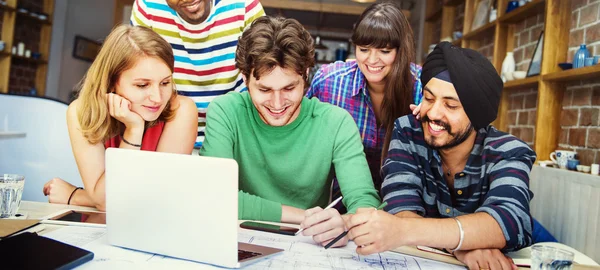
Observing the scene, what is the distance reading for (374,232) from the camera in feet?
3.41

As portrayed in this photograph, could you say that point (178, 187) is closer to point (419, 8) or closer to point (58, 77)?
point (419, 8)

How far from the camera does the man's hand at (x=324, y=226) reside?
1127 mm

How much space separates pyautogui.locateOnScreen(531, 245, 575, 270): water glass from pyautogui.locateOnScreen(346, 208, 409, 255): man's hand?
277 millimetres

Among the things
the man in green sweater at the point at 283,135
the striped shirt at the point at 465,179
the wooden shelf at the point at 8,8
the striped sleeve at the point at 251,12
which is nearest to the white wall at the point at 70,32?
the wooden shelf at the point at 8,8

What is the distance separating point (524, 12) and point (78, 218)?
2.77 meters

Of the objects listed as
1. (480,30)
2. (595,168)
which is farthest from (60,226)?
(480,30)

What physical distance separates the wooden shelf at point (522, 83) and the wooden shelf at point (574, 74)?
11 cm

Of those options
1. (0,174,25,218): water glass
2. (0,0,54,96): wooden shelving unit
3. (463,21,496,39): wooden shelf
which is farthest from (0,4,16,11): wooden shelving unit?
(0,174,25,218): water glass

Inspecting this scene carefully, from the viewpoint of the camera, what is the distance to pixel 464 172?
1.44 metres

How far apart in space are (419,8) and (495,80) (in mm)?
4880

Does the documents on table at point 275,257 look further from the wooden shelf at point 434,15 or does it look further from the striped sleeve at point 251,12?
the wooden shelf at point 434,15

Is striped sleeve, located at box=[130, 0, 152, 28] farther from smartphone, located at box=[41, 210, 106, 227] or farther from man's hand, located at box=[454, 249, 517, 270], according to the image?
man's hand, located at box=[454, 249, 517, 270]

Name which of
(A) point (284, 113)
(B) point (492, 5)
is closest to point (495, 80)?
(A) point (284, 113)

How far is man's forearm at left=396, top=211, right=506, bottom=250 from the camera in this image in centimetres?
111
